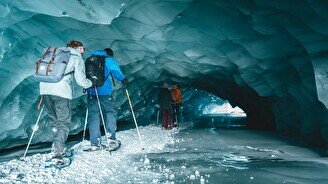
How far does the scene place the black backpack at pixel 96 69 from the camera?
5.70m

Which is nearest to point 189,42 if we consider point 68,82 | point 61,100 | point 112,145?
point 112,145

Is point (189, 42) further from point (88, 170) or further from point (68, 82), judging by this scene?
point (88, 170)

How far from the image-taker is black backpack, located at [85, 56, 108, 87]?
5.70 metres

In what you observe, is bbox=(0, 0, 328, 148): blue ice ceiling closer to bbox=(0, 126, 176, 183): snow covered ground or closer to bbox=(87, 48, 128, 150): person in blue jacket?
bbox=(87, 48, 128, 150): person in blue jacket

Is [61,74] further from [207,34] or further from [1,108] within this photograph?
[207,34]

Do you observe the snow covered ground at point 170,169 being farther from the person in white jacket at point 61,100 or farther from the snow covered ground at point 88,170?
the person in white jacket at point 61,100

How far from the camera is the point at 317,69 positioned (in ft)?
22.0

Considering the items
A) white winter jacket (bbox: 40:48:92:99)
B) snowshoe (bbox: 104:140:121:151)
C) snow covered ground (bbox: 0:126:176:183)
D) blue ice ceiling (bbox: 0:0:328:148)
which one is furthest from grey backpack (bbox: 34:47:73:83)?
blue ice ceiling (bbox: 0:0:328:148)

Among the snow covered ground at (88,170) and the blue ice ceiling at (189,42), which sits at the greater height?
the blue ice ceiling at (189,42)

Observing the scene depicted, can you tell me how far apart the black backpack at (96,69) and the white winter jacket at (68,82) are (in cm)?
71

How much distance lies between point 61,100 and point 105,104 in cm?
167

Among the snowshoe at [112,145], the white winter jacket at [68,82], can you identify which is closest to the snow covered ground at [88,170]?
the snowshoe at [112,145]

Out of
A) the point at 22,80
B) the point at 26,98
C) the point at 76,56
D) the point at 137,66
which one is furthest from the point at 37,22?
the point at 137,66

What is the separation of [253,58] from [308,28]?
3.04m
